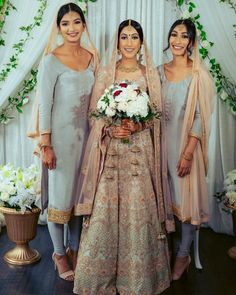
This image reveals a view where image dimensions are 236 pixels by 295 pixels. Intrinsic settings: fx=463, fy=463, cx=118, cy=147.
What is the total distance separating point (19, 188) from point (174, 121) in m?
1.17

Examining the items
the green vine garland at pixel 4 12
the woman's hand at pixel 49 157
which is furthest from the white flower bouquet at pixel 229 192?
the green vine garland at pixel 4 12

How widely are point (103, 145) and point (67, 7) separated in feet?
2.86

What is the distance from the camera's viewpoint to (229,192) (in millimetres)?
3357

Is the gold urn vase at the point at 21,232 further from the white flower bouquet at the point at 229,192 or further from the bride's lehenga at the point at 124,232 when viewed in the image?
the white flower bouquet at the point at 229,192

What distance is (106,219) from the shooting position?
2.74 meters

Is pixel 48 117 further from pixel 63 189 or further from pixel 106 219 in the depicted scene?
pixel 106 219

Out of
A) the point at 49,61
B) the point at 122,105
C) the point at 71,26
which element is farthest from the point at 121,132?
the point at 71,26

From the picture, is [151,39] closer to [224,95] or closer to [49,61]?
[224,95]

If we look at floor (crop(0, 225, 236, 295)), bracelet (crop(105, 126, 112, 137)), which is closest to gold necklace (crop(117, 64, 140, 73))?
bracelet (crop(105, 126, 112, 137))

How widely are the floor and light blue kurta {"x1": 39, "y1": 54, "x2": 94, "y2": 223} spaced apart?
0.41 m

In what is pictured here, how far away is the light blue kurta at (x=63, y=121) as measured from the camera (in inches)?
110

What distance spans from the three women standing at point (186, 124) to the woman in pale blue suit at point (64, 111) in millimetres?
518

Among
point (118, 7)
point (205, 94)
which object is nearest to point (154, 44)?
point (118, 7)

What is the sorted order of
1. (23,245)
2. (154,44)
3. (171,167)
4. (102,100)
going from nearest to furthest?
(102,100), (171,167), (23,245), (154,44)
